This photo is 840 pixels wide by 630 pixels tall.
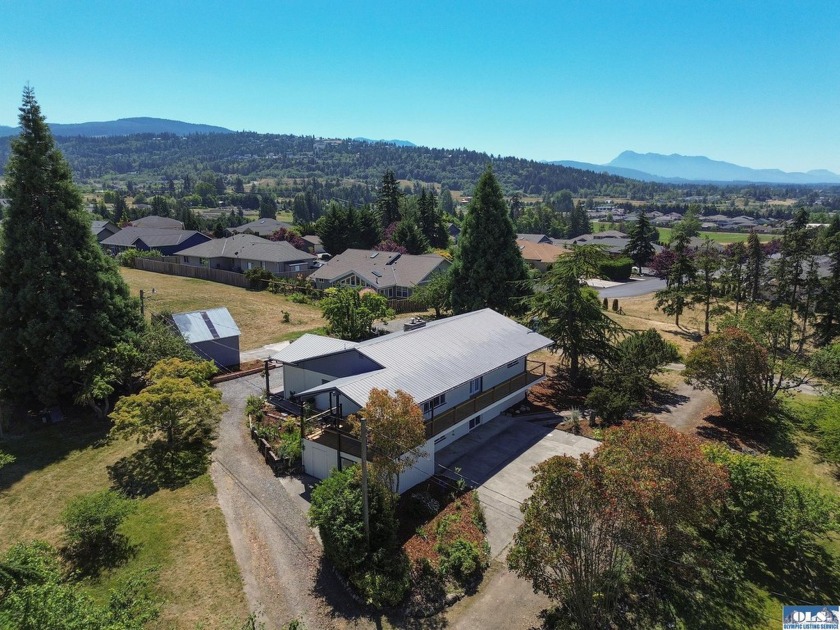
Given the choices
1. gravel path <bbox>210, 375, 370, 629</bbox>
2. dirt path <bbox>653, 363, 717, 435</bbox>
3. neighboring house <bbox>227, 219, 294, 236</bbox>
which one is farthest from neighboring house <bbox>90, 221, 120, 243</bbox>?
dirt path <bbox>653, 363, 717, 435</bbox>

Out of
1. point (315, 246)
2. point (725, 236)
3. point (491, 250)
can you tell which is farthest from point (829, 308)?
point (725, 236)

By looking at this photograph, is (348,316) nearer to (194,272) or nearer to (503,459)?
(503,459)

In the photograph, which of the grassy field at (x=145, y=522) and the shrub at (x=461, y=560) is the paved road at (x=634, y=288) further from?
the grassy field at (x=145, y=522)

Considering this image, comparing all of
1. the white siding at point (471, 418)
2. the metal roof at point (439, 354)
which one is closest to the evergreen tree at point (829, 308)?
the metal roof at point (439, 354)

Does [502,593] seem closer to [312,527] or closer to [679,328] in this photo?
[312,527]

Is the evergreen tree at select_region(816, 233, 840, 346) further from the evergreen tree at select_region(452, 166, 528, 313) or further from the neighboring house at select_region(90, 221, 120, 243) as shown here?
the neighboring house at select_region(90, 221, 120, 243)

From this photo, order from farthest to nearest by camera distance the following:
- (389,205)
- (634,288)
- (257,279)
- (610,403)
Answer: (389,205)
(634,288)
(257,279)
(610,403)

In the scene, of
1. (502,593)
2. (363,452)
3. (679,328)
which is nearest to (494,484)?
(502,593)
